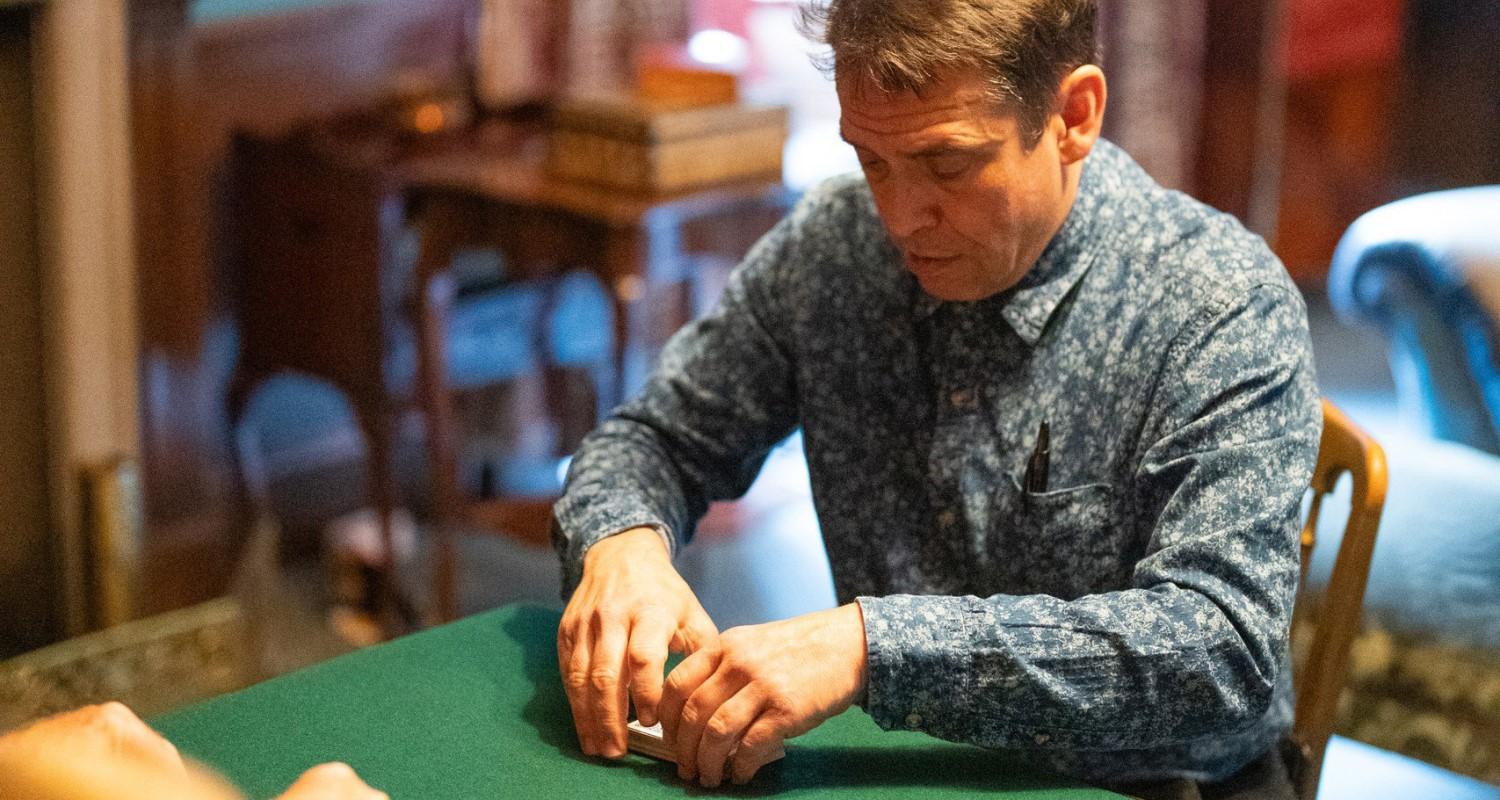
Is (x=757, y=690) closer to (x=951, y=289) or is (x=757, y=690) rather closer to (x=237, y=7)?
(x=951, y=289)

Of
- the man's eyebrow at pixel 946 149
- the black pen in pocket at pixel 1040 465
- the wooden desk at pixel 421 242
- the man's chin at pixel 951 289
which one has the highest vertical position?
the man's eyebrow at pixel 946 149

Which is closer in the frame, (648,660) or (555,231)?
(648,660)

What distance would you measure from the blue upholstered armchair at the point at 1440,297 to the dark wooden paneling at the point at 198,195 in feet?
6.50

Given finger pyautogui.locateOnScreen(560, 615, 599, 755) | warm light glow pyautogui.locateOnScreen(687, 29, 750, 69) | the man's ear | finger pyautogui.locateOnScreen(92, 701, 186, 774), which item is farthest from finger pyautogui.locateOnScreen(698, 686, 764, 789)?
warm light glow pyautogui.locateOnScreen(687, 29, 750, 69)

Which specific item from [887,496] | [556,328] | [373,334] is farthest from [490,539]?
[887,496]

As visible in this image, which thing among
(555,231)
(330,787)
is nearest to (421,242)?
(555,231)

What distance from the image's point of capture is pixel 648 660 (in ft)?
4.22

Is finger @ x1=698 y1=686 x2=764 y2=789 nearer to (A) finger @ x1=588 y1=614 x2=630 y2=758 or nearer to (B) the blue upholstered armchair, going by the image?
(A) finger @ x1=588 y1=614 x2=630 y2=758

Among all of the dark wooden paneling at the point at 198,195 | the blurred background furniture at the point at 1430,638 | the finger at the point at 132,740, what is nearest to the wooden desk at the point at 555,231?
the dark wooden paneling at the point at 198,195

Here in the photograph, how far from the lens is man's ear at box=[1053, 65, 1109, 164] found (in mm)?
1425

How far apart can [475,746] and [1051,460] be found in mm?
595

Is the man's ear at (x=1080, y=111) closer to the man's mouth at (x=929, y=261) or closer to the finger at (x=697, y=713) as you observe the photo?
the man's mouth at (x=929, y=261)

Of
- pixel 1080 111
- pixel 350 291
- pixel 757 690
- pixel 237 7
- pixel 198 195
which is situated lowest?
pixel 350 291

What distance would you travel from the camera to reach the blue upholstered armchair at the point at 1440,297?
2469mm
